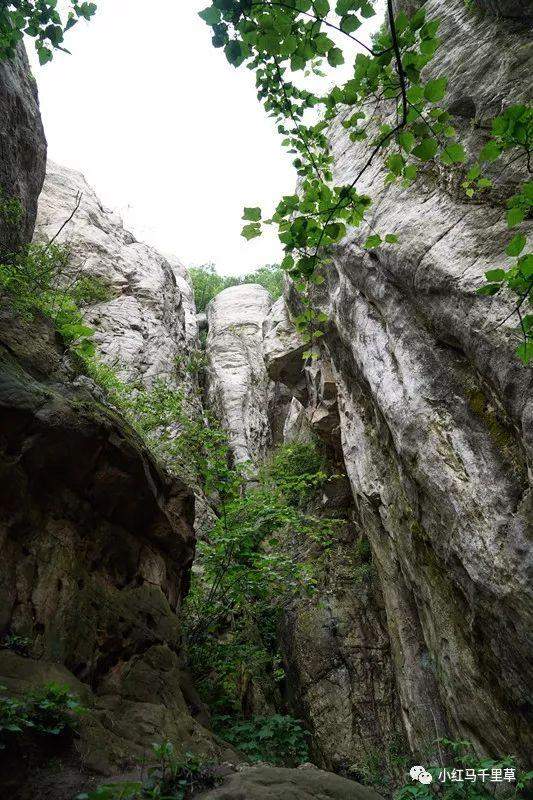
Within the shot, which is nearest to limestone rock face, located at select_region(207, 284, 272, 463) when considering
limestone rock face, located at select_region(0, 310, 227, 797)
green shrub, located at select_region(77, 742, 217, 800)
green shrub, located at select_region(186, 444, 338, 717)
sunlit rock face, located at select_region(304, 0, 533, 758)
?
green shrub, located at select_region(186, 444, 338, 717)

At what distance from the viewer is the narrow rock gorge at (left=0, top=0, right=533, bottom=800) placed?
5012 millimetres

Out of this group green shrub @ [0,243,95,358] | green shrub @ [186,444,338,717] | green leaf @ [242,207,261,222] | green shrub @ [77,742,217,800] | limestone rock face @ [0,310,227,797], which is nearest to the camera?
green leaf @ [242,207,261,222]

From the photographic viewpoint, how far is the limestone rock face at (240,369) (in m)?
23.3

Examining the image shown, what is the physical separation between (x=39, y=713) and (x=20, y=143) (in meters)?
10.9

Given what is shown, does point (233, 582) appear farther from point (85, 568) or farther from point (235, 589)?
point (85, 568)

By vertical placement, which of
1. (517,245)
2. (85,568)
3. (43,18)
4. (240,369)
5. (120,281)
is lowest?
(85,568)

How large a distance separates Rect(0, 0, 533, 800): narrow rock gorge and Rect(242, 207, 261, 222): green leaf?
339 centimetres

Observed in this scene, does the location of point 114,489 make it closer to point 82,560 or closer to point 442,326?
point 82,560

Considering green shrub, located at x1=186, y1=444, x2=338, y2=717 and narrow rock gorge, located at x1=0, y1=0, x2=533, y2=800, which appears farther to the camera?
green shrub, located at x1=186, y1=444, x2=338, y2=717

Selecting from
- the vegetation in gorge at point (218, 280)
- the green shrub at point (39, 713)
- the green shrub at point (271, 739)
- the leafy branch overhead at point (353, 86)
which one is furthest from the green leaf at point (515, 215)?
the vegetation in gorge at point (218, 280)

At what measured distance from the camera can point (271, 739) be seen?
26.7ft

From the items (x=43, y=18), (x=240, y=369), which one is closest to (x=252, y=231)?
(x=43, y=18)

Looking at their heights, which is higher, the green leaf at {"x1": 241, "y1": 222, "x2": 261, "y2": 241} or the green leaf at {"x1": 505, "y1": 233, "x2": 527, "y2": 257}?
the green leaf at {"x1": 241, "y1": 222, "x2": 261, "y2": 241}

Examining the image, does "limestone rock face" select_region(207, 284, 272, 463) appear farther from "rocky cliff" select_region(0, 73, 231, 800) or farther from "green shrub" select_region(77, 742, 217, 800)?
"green shrub" select_region(77, 742, 217, 800)
